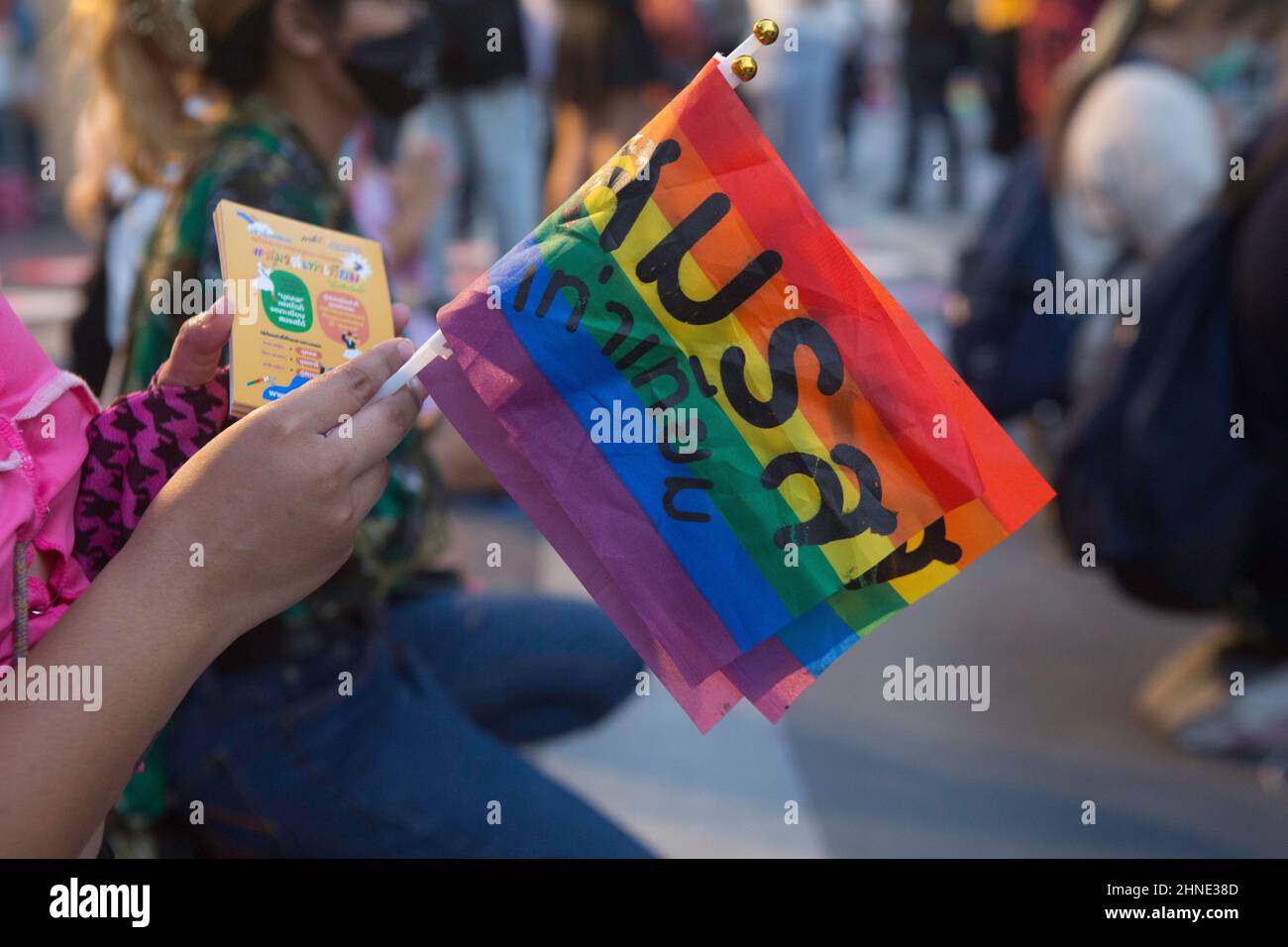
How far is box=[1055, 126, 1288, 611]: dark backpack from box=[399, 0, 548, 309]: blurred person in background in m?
3.48

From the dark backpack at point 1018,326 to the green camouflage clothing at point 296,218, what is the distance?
2855 millimetres

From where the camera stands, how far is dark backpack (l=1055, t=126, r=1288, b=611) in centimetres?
310

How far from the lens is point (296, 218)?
69.6 inches

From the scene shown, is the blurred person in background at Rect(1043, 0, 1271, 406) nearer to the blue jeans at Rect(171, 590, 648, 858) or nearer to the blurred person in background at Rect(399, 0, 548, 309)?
the blue jeans at Rect(171, 590, 648, 858)

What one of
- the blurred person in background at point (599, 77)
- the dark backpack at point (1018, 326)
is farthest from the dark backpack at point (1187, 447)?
the blurred person in background at point (599, 77)

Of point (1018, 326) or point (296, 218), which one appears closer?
point (296, 218)

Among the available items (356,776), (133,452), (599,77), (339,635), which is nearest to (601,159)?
(599,77)

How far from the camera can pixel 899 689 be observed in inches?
155

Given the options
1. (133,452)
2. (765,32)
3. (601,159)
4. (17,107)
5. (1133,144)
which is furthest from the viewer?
(17,107)

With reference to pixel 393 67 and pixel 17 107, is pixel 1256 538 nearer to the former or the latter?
pixel 393 67

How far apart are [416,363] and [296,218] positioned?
0.63m

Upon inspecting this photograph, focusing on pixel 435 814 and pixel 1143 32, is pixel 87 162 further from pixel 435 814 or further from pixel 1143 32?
pixel 1143 32

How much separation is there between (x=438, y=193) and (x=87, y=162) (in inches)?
44.3
